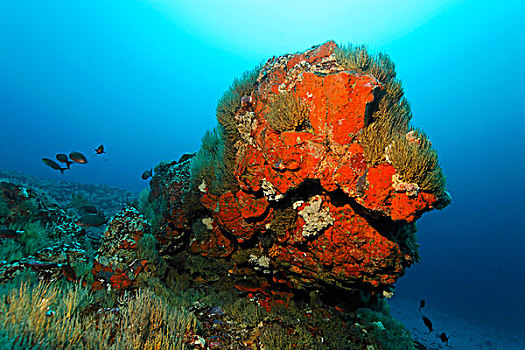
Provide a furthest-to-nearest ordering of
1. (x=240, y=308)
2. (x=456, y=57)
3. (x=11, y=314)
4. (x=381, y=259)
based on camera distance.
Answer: (x=456, y=57) < (x=240, y=308) < (x=381, y=259) < (x=11, y=314)

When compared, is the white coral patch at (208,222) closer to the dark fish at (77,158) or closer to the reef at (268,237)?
the reef at (268,237)

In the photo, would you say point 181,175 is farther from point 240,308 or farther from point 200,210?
point 240,308

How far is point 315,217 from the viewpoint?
458cm

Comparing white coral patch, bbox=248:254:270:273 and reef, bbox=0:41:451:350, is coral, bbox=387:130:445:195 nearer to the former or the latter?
reef, bbox=0:41:451:350

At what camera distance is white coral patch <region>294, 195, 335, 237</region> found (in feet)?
14.8

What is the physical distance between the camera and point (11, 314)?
108 inches

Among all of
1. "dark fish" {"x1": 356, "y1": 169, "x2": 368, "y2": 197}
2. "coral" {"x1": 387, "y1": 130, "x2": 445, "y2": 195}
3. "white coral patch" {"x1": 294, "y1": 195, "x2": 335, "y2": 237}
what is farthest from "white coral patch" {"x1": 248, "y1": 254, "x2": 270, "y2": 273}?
"coral" {"x1": 387, "y1": 130, "x2": 445, "y2": 195}

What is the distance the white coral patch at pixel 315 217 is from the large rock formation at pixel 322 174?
2cm

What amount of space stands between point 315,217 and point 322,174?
0.99m

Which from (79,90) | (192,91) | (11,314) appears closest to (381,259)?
A: (11,314)

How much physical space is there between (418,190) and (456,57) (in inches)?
5332

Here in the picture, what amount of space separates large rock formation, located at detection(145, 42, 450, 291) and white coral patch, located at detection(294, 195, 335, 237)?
0.02m

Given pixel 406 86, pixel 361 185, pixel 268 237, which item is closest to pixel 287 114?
pixel 361 185

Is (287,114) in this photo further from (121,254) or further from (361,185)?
(121,254)
